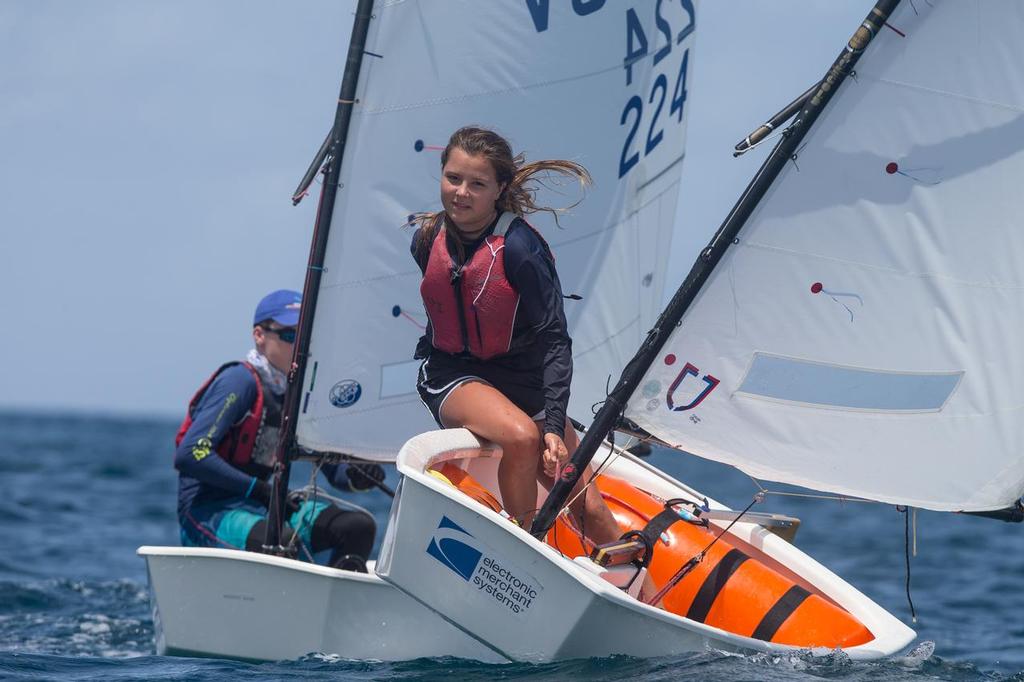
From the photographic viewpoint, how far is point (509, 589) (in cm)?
339

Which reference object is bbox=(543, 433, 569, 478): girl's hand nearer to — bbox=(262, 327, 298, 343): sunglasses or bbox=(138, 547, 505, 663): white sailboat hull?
bbox=(138, 547, 505, 663): white sailboat hull

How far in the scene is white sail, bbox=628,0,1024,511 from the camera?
3.71m

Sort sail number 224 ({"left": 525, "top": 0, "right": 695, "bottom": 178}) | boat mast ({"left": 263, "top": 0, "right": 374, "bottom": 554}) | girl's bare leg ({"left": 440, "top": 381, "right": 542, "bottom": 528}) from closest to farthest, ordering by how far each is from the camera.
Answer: girl's bare leg ({"left": 440, "top": 381, "right": 542, "bottom": 528}) < boat mast ({"left": 263, "top": 0, "right": 374, "bottom": 554}) < sail number 224 ({"left": 525, "top": 0, "right": 695, "bottom": 178})

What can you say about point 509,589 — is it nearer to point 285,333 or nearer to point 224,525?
point 224,525

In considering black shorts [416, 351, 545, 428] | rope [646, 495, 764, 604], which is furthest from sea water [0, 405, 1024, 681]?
black shorts [416, 351, 545, 428]

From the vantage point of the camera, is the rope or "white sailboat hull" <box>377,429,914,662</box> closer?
"white sailboat hull" <box>377,429,914,662</box>

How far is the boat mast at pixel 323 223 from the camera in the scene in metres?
5.05

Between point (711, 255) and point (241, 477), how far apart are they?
2.03 m

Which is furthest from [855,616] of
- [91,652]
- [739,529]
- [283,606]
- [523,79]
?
[91,652]

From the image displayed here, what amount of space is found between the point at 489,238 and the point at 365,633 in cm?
132

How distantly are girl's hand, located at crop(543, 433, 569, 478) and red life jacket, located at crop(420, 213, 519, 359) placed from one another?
34cm

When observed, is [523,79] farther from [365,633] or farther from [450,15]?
[365,633]

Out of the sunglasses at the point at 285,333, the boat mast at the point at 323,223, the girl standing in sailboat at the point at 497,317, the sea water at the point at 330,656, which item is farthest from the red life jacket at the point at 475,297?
the sunglasses at the point at 285,333

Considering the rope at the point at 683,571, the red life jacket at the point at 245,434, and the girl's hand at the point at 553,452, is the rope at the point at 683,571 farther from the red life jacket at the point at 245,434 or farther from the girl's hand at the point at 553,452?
the red life jacket at the point at 245,434
